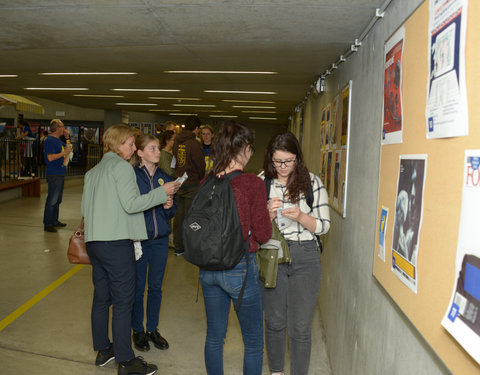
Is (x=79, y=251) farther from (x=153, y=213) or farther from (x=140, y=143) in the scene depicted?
(x=140, y=143)

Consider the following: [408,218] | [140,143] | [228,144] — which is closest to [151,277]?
[140,143]

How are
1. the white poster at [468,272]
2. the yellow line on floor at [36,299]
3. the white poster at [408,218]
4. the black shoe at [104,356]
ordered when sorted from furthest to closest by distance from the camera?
the yellow line on floor at [36,299]
the black shoe at [104,356]
the white poster at [408,218]
the white poster at [468,272]

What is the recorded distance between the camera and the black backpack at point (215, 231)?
2188 mm

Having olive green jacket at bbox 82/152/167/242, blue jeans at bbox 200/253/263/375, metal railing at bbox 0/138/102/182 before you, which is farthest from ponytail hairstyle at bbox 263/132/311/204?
metal railing at bbox 0/138/102/182

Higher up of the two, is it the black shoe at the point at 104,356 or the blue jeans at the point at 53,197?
the blue jeans at the point at 53,197

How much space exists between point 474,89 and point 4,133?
1653 cm

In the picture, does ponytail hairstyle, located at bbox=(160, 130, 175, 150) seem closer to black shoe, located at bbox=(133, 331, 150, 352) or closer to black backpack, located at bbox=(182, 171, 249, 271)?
black shoe, located at bbox=(133, 331, 150, 352)

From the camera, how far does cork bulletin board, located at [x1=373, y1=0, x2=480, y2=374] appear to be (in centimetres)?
118

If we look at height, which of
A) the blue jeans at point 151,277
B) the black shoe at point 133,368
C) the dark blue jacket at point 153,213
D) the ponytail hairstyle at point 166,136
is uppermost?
the ponytail hairstyle at point 166,136

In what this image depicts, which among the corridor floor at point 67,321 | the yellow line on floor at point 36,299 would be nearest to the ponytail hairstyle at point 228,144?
the corridor floor at point 67,321

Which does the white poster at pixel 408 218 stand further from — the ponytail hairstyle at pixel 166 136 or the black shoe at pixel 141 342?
the ponytail hairstyle at pixel 166 136

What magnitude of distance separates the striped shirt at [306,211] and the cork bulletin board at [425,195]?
646mm

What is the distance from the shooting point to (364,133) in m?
2.70

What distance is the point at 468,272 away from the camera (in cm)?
113
